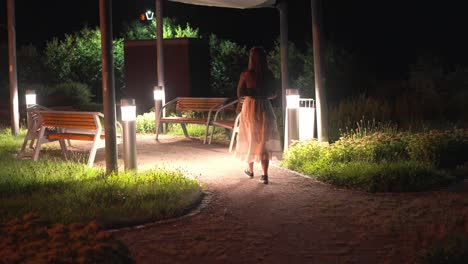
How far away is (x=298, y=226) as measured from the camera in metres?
7.56

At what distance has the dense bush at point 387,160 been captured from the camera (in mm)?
9438

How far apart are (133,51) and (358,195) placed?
14.7m

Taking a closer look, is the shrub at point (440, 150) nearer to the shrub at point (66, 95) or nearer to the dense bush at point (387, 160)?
the dense bush at point (387, 160)

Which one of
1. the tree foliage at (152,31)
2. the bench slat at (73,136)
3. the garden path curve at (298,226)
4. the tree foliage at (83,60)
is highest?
the tree foliage at (152,31)

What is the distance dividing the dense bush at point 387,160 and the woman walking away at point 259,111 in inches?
30.9

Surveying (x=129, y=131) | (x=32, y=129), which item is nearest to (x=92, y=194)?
(x=129, y=131)

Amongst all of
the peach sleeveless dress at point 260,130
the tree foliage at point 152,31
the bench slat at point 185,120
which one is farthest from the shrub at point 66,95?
the peach sleeveless dress at point 260,130

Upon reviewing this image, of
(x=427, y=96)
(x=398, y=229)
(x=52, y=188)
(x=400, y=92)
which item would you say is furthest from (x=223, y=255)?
(x=400, y=92)

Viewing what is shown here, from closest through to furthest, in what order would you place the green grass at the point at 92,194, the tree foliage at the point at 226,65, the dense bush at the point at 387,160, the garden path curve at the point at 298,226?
the garden path curve at the point at 298,226 → the green grass at the point at 92,194 → the dense bush at the point at 387,160 → the tree foliage at the point at 226,65

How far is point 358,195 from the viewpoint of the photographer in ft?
29.6

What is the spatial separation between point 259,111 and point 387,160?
200 cm

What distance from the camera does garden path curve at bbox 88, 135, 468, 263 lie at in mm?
6488

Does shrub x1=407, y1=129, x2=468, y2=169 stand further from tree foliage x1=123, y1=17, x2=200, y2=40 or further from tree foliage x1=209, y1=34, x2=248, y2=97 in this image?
tree foliage x1=123, y1=17, x2=200, y2=40

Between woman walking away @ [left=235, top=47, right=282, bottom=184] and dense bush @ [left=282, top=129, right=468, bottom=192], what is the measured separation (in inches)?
30.9
